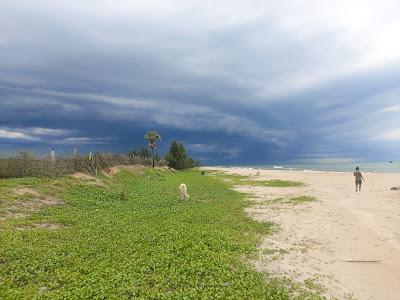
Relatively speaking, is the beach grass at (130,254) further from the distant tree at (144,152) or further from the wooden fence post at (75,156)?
the distant tree at (144,152)

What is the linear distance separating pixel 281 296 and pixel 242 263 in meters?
2.77

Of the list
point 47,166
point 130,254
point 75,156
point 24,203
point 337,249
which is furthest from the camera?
point 75,156

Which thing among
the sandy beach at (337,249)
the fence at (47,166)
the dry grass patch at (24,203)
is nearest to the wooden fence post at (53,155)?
the fence at (47,166)

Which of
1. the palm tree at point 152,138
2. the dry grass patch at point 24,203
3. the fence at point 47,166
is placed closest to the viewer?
the dry grass patch at point 24,203

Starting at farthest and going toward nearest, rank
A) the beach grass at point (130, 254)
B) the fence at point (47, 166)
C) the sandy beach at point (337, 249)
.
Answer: the fence at point (47, 166) → the sandy beach at point (337, 249) → the beach grass at point (130, 254)

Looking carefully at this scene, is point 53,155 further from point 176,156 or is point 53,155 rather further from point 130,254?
point 176,156

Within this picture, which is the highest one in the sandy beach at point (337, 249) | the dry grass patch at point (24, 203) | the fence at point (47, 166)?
the fence at point (47, 166)

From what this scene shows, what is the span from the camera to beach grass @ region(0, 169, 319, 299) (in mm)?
10398

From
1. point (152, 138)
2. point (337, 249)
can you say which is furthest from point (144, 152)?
point (337, 249)

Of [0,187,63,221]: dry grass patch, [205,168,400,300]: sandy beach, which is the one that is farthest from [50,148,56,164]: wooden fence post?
[205,168,400,300]: sandy beach

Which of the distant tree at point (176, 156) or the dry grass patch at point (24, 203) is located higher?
the distant tree at point (176, 156)

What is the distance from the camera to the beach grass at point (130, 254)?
10.4 metres

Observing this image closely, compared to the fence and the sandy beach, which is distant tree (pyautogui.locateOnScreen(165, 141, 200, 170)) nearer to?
the fence

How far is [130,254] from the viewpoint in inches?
545
